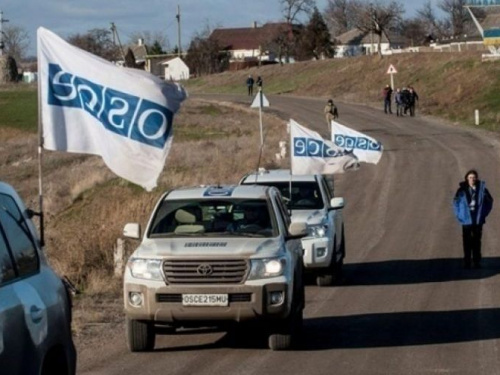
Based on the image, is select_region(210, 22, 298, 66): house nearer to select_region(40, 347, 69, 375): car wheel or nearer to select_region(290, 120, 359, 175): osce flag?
select_region(290, 120, 359, 175): osce flag

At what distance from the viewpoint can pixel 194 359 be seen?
487 inches

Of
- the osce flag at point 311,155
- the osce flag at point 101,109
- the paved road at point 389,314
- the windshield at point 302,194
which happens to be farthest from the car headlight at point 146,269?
the osce flag at point 311,155

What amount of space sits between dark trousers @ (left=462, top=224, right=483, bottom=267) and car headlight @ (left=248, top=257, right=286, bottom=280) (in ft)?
28.5

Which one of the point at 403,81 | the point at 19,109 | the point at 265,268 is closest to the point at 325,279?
the point at 265,268

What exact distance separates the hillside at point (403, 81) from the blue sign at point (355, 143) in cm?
3210

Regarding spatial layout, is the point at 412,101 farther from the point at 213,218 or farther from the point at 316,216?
the point at 213,218

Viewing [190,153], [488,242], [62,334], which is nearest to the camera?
[62,334]

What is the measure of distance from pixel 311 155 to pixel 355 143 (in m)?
4.96

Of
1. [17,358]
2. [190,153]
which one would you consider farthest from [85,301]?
[190,153]

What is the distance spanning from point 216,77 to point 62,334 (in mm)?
109111

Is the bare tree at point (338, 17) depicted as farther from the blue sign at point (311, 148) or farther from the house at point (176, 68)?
the blue sign at point (311, 148)

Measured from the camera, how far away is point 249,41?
A: 17262 cm

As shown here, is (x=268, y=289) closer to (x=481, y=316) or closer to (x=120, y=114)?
(x=120, y=114)

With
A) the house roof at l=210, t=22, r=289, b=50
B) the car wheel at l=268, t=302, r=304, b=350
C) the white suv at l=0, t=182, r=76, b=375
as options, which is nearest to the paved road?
the car wheel at l=268, t=302, r=304, b=350
